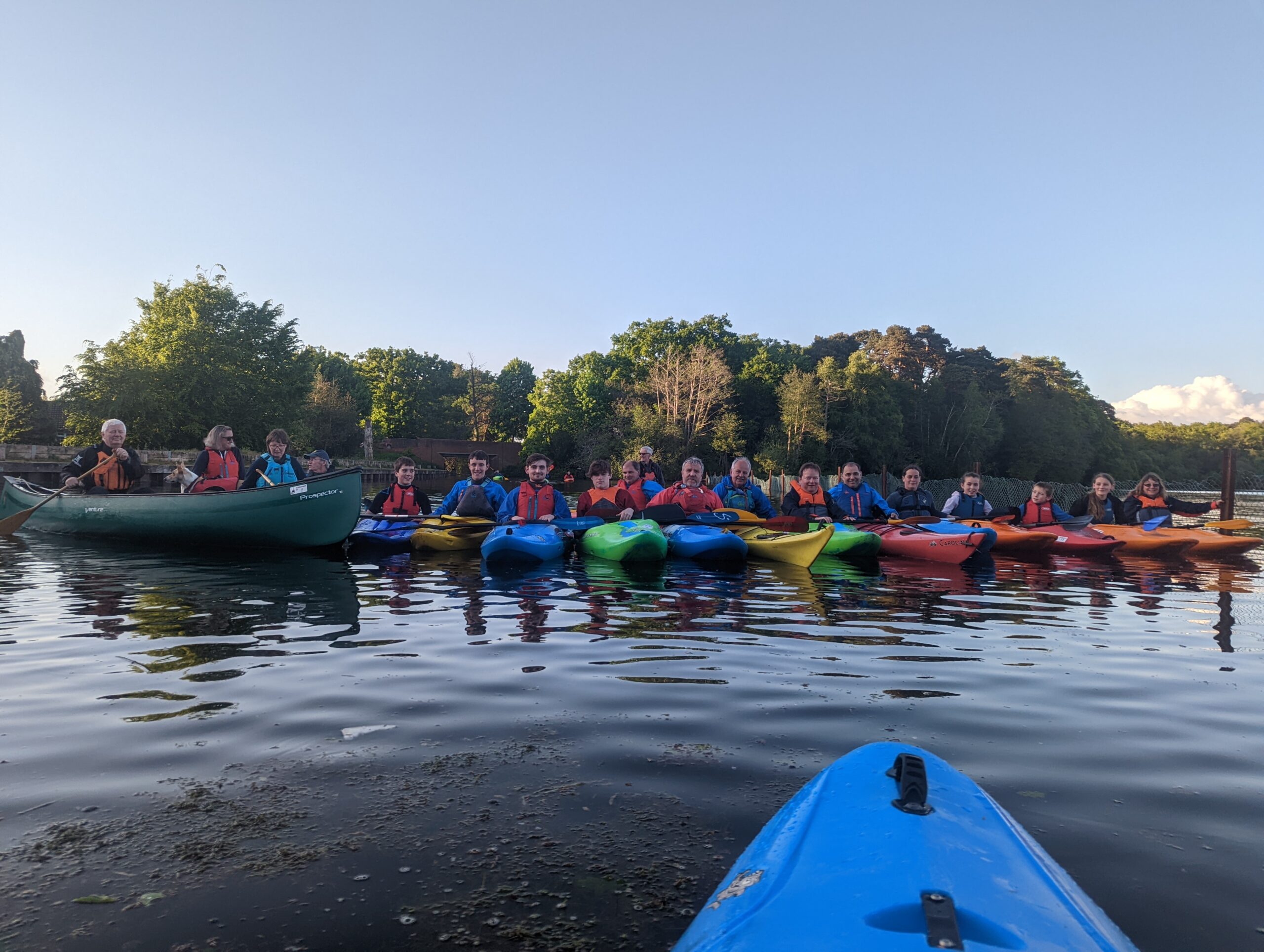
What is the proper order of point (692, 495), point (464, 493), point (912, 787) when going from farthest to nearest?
1. point (692, 495)
2. point (464, 493)
3. point (912, 787)

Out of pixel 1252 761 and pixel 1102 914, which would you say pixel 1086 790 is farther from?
pixel 1102 914

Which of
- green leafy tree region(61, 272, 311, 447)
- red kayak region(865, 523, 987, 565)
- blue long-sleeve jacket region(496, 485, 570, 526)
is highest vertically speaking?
green leafy tree region(61, 272, 311, 447)

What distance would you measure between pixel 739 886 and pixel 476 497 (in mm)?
10547

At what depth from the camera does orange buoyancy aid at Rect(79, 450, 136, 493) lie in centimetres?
1232

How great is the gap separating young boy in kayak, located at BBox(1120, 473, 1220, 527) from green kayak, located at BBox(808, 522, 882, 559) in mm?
5767

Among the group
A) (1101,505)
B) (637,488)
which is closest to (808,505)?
(637,488)

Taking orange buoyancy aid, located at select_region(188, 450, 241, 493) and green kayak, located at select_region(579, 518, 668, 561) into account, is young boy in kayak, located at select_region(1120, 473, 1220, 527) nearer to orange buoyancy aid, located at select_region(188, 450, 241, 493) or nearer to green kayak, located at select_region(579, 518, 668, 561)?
green kayak, located at select_region(579, 518, 668, 561)

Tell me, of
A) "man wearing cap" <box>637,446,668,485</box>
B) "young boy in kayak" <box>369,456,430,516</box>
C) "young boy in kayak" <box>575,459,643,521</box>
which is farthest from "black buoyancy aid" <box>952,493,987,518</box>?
"young boy in kayak" <box>369,456,430,516</box>

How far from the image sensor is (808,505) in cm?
1230

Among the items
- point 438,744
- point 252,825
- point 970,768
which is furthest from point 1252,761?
point 252,825

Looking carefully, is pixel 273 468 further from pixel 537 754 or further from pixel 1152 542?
pixel 1152 542

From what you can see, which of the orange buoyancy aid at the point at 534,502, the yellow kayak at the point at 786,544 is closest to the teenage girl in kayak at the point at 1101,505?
the yellow kayak at the point at 786,544

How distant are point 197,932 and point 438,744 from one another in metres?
1.45

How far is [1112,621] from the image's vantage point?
22.5ft
